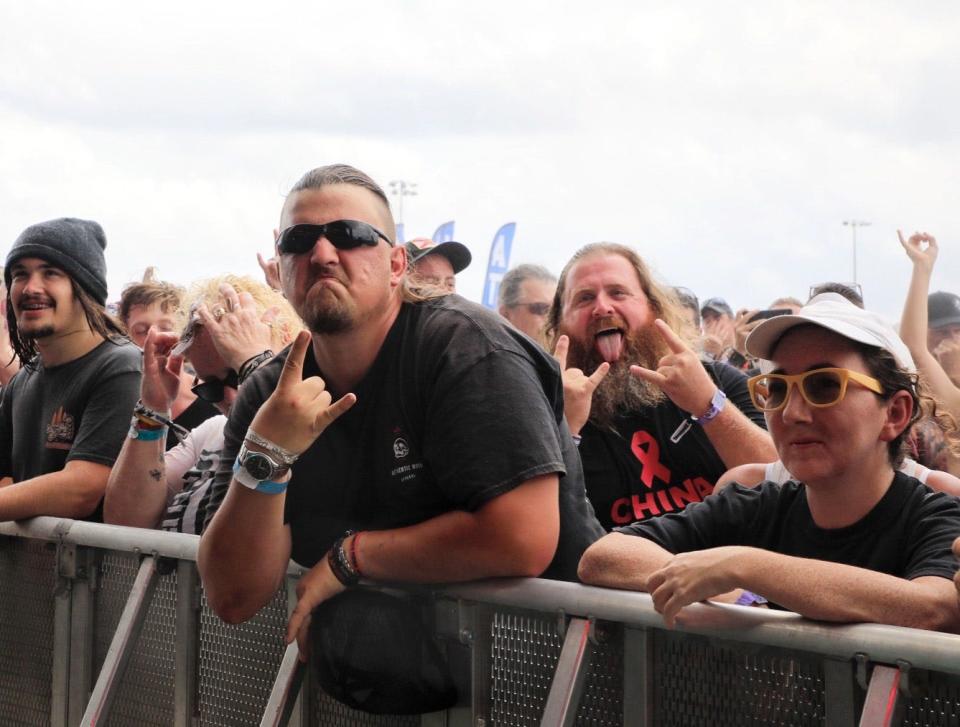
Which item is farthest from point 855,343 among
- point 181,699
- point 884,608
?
point 181,699

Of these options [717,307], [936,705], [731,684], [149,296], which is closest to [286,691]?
[731,684]

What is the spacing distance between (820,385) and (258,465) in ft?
4.33

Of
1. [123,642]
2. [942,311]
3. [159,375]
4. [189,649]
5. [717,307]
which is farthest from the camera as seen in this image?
[717,307]

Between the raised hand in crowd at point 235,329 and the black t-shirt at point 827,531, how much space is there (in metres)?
1.80

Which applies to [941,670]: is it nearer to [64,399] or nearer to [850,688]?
[850,688]

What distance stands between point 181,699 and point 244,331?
1.28 meters

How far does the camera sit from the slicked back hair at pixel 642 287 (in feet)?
15.4

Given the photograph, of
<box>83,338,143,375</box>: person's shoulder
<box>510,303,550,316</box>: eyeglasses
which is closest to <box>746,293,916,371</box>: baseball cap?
<box>83,338,143,375</box>: person's shoulder

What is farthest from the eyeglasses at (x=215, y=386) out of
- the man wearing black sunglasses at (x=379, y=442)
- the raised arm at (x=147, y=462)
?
the man wearing black sunglasses at (x=379, y=442)

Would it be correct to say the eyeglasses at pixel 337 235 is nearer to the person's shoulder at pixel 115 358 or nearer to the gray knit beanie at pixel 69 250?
the person's shoulder at pixel 115 358

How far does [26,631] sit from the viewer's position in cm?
435

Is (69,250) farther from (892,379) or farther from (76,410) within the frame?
(892,379)

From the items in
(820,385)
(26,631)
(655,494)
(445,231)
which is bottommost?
(26,631)

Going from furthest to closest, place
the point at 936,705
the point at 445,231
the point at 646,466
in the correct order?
the point at 445,231, the point at 646,466, the point at 936,705
